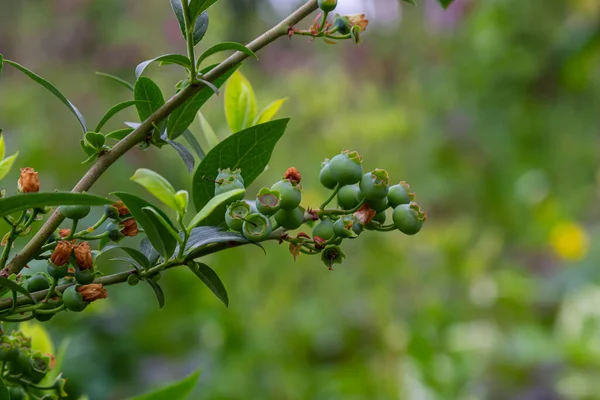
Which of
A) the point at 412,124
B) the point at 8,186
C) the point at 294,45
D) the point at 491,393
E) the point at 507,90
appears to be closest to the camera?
the point at 8,186

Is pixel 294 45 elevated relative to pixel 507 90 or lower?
elevated

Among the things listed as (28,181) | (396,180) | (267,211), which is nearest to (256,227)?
(267,211)

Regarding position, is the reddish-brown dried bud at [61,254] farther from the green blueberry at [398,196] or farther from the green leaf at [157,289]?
Answer: the green blueberry at [398,196]

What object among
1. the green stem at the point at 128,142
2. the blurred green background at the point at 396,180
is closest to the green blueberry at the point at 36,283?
the green stem at the point at 128,142

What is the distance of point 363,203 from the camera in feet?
1.10

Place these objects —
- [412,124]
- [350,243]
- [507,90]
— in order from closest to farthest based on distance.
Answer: [350,243], [412,124], [507,90]

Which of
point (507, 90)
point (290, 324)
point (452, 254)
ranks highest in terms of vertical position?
point (507, 90)

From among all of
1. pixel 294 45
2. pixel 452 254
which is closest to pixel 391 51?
pixel 294 45

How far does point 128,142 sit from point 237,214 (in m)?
0.07

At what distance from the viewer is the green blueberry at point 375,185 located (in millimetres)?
329

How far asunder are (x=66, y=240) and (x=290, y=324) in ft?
4.21

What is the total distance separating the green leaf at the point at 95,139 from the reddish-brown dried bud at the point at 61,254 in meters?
0.05

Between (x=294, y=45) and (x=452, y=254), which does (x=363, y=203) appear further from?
(x=294, y=45)

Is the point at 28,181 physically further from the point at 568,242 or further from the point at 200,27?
the point at 568,242
